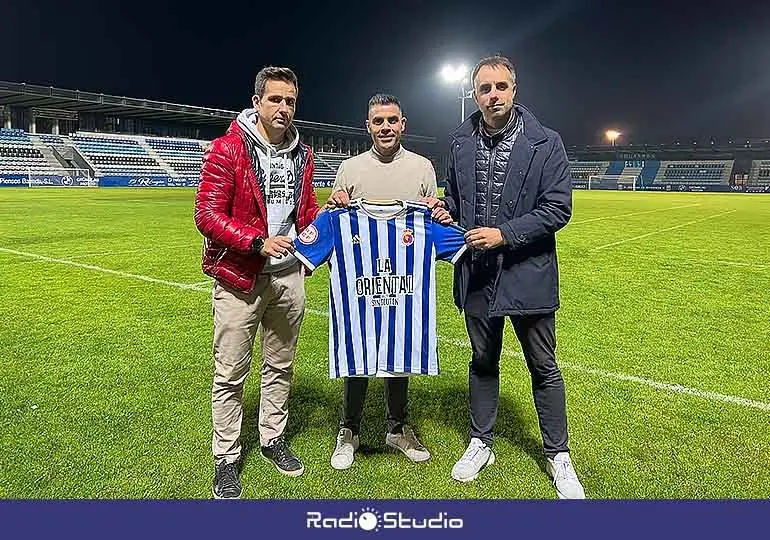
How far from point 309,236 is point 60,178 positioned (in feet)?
129

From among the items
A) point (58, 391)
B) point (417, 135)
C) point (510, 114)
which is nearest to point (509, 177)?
point (510, 114)

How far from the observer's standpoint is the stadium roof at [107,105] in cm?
4350

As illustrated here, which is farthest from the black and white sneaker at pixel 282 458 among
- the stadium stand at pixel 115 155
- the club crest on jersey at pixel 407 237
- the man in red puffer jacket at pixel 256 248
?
the stadium stand at pixel 115 155

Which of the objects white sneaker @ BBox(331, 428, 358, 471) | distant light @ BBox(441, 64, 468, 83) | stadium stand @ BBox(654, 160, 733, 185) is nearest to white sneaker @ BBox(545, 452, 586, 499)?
white sneaker @ BBox(331, 428, 358, 471)

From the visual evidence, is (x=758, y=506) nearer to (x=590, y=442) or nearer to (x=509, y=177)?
(x=590, y=442)

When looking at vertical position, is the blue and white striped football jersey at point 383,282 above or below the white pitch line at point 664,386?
above

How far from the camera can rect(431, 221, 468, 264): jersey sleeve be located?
2846 mm

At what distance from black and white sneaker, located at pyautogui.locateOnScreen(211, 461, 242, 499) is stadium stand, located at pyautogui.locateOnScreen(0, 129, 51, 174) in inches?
1593

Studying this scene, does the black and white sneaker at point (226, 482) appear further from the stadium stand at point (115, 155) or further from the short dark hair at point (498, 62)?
the stadium stand at point (115, 155)

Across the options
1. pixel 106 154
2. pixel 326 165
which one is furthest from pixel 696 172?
pixel 106 154

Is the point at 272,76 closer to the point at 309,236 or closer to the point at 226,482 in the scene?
the point at 309,236

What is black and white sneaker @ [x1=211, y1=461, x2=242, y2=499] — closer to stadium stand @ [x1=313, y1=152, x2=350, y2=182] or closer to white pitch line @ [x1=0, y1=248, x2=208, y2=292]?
white pitch line @ [x1=0, y1=248, x2=208, y2=292]

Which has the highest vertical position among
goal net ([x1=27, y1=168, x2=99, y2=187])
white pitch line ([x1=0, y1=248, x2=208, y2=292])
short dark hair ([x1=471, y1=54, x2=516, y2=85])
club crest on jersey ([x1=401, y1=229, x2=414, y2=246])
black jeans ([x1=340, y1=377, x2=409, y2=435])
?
goal net ([x1=27, y1=168, x2=99, y2=187])

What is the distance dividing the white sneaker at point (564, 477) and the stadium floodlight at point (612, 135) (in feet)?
251
